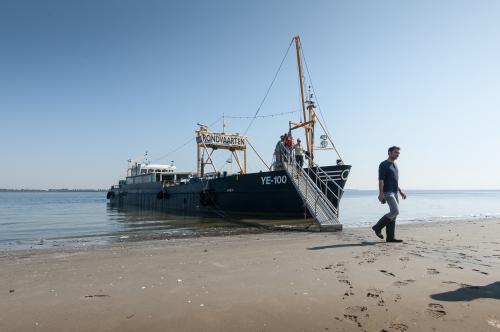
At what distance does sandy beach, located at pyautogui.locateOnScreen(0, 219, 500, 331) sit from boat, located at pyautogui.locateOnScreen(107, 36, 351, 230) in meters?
5.41

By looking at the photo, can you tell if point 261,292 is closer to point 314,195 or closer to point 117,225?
point 314,195

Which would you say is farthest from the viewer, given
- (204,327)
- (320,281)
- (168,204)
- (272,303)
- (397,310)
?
(168,204)

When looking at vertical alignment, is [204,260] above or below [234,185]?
below

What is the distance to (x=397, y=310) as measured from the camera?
3072 mm

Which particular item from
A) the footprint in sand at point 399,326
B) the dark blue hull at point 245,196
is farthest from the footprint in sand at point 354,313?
the dark blue hull at point 245,196

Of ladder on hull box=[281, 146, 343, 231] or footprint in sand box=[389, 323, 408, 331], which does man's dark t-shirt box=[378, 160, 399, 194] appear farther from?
footprint in sand box=[389, 323, 408, 331]

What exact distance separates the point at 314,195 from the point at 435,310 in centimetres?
1045

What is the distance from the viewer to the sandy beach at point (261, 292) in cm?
288

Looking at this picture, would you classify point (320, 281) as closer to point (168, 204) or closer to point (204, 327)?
point (204, 327)

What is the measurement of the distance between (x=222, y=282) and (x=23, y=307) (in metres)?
1.91

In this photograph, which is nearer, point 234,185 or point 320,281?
point 320,281

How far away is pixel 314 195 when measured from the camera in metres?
13.5

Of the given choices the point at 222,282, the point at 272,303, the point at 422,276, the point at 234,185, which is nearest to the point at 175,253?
the point at 222,282

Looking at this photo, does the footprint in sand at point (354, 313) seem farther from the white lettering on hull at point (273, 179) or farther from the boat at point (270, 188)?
the white lettering on hull at point (273, 179)
